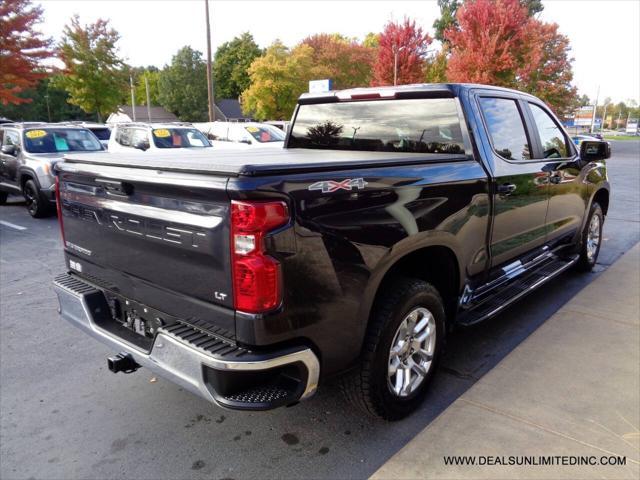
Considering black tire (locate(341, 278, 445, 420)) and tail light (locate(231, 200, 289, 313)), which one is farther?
black tire (locate(341, 278, 445, 420))

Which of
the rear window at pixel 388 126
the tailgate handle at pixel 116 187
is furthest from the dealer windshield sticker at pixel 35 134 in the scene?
the tailgate handle at pixel 116 187

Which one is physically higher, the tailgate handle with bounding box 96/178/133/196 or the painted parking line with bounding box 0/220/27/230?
the tailgate handle with bounding box 96/178/133/196

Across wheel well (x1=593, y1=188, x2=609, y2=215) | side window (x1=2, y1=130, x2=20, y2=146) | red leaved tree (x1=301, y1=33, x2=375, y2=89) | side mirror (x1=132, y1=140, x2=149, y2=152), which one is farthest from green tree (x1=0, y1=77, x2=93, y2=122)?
wheel well (x1=593, y1=188, x2=609, y2=215)

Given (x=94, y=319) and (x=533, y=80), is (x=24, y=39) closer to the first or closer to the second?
(x=94, y=319)

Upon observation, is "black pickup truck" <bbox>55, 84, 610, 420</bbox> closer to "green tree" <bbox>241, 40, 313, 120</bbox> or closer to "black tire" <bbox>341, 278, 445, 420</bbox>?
"black tire" <bbox>341, 278, 445, 420</bbox>

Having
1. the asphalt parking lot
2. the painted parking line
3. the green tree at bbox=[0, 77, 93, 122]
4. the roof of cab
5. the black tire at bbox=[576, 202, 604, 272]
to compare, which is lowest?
the asphalt parking lot

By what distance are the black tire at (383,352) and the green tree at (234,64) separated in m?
64.2

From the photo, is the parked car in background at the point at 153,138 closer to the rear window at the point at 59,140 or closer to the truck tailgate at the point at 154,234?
the rear window at the point at 59,140

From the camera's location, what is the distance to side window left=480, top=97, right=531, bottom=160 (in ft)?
12.2

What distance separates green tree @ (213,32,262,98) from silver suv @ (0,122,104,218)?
182ft

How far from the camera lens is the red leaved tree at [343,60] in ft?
144

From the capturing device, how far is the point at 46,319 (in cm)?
467

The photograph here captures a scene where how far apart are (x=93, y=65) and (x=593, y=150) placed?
29.0 metres

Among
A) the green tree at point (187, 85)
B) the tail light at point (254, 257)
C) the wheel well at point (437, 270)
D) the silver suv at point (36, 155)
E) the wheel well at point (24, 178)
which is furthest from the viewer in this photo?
the green tree at point (187, 85)
